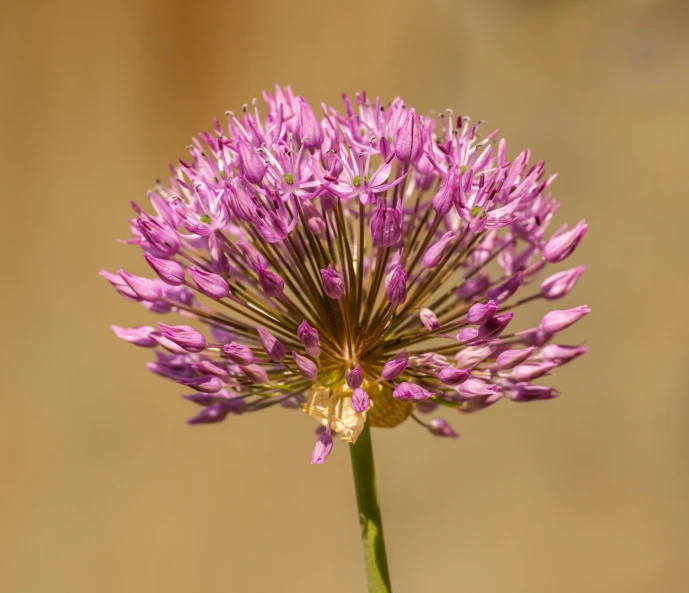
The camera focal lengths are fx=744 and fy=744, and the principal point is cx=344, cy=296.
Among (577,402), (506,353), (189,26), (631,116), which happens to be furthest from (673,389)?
(189,26)

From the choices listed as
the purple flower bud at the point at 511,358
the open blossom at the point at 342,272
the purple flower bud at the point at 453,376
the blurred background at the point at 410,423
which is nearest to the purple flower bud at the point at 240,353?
the open blossom at the point at 342,272

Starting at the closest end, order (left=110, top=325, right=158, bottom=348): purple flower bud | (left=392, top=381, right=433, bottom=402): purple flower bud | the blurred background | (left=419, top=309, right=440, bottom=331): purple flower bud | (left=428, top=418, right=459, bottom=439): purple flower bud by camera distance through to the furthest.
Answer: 1. (left=392, top=381, right=433, bottom=402): purple flower bud
2. (left=419, top=309, right=440, bottom=331): purple flower bud
3. (left=110, top=325, right=158, bottom=348): purple flower bud
4. (left=428, top=418, right=459, bottom=439): purple flower bud
5. the blurred background

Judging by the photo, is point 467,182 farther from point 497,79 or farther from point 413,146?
point 497,79

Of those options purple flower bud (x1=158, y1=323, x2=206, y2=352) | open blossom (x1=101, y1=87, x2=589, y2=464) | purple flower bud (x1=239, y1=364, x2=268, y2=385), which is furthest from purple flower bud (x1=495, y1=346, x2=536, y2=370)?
purple flower bud (x1=158, y1=323, x2=206, y2=352)

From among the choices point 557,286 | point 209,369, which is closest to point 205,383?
point 209,369

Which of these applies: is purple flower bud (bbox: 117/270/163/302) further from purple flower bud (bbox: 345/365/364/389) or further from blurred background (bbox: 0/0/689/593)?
blurred background (bbox: 0/0/689/593)

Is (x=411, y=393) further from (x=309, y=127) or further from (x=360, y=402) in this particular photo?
(x=309, y=127)
